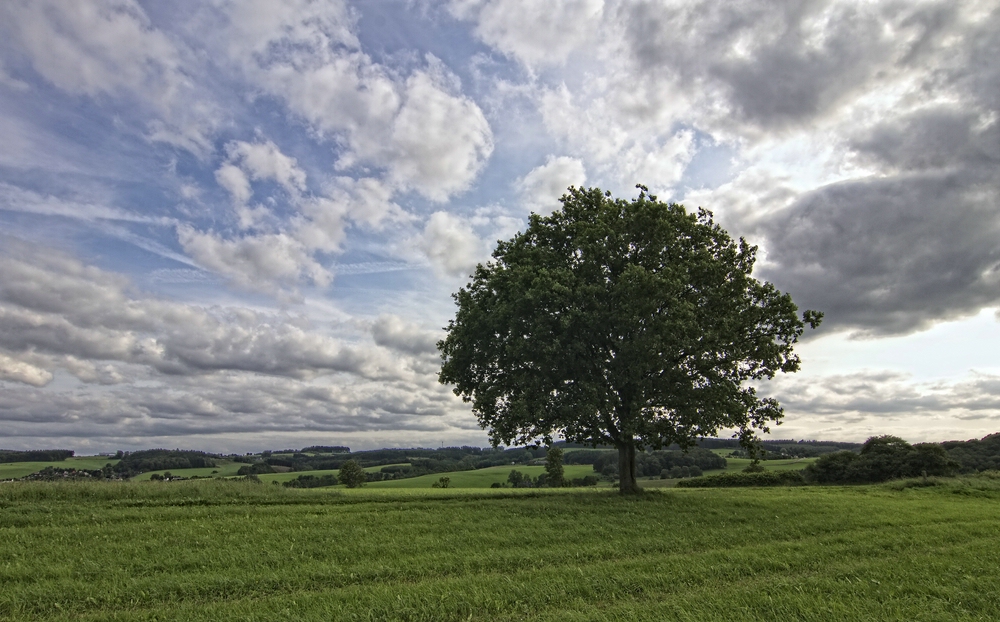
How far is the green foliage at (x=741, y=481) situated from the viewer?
52812 millimetres

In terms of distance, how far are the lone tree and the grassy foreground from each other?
6064 mm

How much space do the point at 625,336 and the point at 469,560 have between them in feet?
64.9

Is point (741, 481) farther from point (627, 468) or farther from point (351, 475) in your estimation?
point (351, 475)

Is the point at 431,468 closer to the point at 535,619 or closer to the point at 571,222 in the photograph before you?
the point at 571,222

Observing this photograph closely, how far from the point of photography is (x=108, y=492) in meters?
25.4

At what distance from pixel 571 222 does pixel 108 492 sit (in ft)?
99.2

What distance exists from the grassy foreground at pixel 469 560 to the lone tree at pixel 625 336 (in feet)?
19.9

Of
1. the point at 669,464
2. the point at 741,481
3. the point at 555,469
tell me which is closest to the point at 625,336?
the point at 741,481

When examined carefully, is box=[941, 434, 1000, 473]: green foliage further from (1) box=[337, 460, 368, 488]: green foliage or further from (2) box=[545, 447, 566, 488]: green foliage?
→ (1) box=[337, 460, 368, 488]: green foliage

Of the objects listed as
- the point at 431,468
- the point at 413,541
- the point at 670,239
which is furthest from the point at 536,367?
the point at 431,468

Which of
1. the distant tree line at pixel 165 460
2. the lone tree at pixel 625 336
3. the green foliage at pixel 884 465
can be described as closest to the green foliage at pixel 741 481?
the green foliage at pixel 884 465

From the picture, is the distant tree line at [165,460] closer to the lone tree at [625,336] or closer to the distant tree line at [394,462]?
the distant tree line at [394,462]

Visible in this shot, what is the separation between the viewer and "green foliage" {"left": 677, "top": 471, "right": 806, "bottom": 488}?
52.8 metres

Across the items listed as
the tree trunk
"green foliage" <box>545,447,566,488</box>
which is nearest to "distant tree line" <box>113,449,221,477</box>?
"green foliage" <box>545,447,566,488</box>
